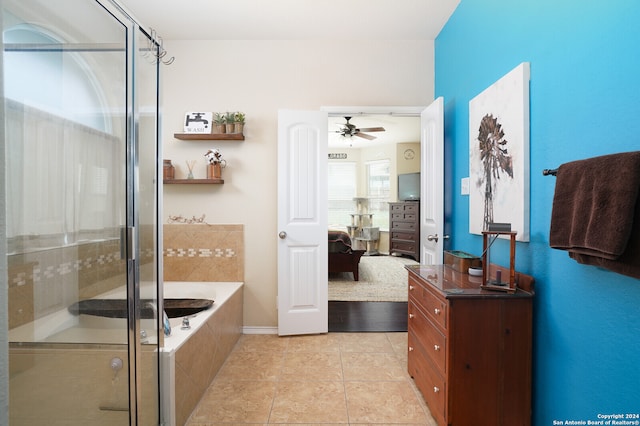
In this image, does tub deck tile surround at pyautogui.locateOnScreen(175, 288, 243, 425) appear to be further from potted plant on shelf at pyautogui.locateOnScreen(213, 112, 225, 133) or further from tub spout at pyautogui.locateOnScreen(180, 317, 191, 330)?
potted plant on shelf at pyautogui.locateOnScreen(213, 112, 225, 133)

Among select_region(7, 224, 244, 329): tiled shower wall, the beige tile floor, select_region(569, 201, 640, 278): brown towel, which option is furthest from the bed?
select_region(569, 201, 640, 278): brown towel

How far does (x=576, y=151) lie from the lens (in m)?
1.34

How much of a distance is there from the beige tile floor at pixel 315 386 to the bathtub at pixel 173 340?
15 centimetres

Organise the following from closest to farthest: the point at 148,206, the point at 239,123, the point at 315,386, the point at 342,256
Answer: the point at 148,206, the point at 315,386, the point at 239,123, the point at 342,256

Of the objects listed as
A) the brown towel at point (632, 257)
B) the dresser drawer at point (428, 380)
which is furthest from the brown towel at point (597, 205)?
the dresser drawer at point (428, 380)

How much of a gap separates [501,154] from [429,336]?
1.15 m

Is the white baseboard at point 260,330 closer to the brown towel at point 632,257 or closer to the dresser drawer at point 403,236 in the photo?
the brown towel at point 632,257

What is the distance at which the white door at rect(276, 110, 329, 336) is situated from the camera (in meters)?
3.00

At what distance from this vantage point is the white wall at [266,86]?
313 cm

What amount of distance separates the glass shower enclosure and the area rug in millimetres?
3088

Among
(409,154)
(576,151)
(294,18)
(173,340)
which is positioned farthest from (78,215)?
(409,154)

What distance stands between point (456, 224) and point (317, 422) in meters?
1.80

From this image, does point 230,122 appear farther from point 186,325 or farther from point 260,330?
point 260,330

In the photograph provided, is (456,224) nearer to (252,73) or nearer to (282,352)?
(282,352)
